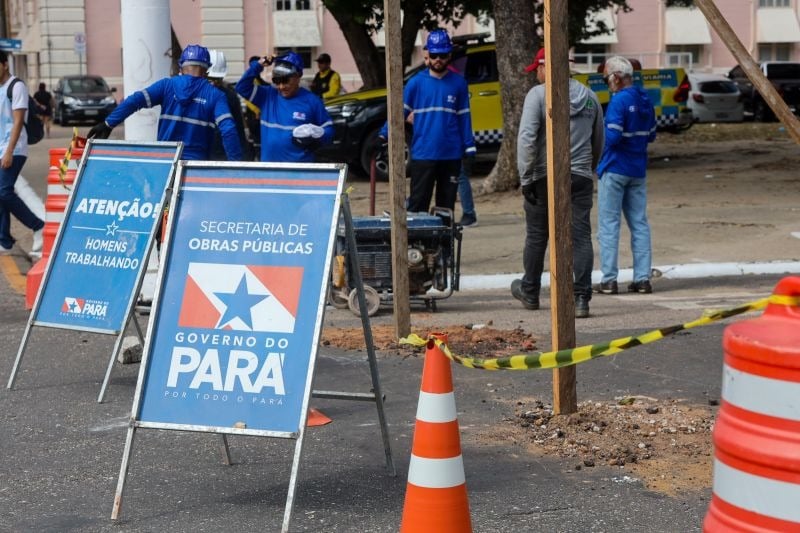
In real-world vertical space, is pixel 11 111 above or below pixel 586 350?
above

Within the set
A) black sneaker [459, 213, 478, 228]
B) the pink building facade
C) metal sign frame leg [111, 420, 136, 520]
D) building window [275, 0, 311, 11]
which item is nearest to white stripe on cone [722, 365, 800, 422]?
metal sign frame leg [111, 420, 136, 520]

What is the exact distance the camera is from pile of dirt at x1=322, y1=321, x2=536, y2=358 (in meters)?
8.30

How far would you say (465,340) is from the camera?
8539mm

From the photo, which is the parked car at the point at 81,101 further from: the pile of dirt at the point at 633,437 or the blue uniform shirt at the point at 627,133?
the pile of dirt at the point at 633,437

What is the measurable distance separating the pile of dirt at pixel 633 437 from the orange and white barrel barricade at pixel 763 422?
2.00 m

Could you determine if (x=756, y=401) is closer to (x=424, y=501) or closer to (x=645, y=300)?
(x=424, y=501)

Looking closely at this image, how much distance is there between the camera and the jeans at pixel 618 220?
10.4 metres

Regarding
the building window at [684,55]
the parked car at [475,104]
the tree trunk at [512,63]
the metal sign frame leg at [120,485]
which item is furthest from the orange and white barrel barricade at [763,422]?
the building window at [684,55]

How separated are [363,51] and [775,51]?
132 ft

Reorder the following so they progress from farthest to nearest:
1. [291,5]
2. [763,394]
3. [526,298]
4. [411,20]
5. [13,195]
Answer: [291,5] < [411,20] < [13,195] < [526,298] < [763,394]

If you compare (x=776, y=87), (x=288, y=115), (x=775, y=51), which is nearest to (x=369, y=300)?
(x=288, y=115)

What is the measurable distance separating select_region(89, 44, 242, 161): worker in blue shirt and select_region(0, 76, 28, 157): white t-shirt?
353cm

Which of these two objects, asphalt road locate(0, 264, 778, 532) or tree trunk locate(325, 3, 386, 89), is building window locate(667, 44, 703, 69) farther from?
asphalt road locate(0, 264, 778, 532)

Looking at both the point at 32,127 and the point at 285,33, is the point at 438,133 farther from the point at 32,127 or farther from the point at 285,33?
the point at 285,33
